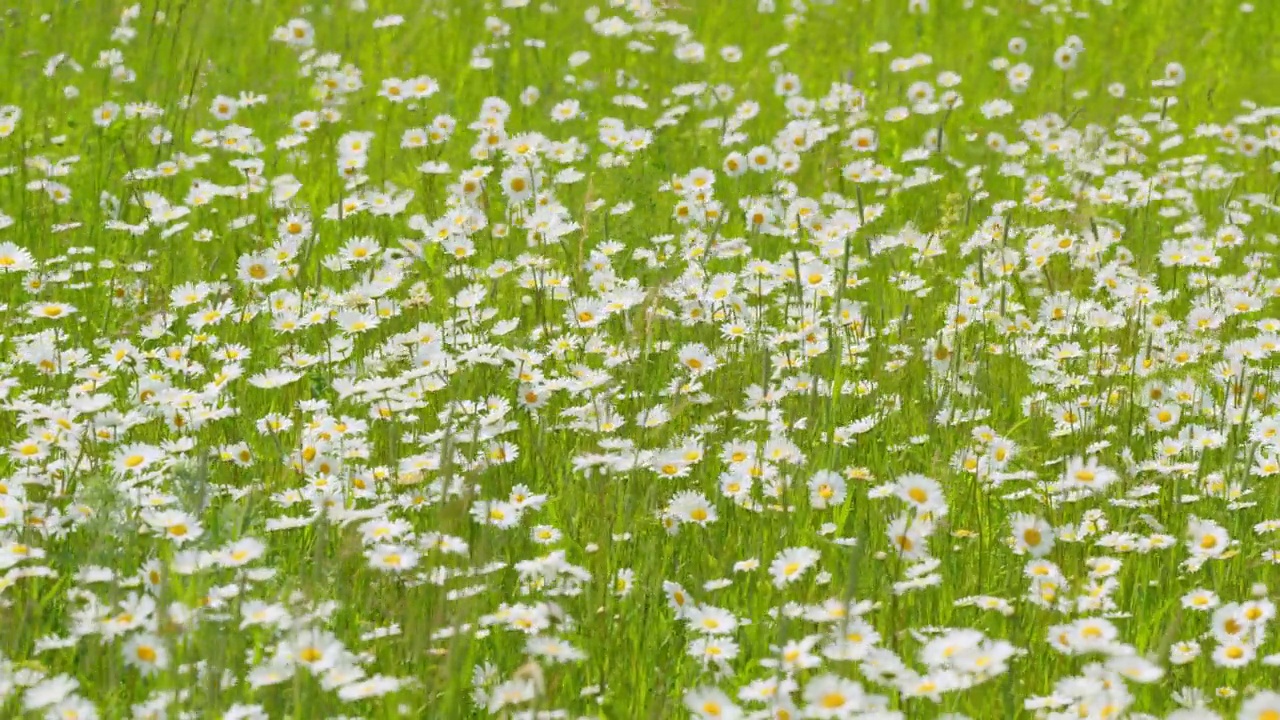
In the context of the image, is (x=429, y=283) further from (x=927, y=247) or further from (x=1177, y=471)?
(x=1177, y=471)

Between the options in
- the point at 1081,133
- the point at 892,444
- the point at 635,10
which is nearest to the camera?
the point at 892,444

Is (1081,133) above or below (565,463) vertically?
above

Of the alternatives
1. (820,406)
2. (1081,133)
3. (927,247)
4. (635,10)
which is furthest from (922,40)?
(820,406)

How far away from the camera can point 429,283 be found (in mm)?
4551

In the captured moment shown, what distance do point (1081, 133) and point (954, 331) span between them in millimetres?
2222

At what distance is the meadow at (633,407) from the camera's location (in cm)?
228

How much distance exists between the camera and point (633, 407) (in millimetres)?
3480

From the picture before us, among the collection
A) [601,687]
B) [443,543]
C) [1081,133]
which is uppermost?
[1081,133]

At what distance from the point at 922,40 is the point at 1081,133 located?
196 cm

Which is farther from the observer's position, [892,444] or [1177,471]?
[892,444]

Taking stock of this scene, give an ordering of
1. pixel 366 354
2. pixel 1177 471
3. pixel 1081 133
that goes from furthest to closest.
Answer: pixel 1081 133 < pixel 366 354 < pixel 1177 471

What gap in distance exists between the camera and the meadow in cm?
228

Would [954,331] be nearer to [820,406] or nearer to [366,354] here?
[820,406]

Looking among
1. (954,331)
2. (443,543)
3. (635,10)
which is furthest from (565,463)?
(635,10)
